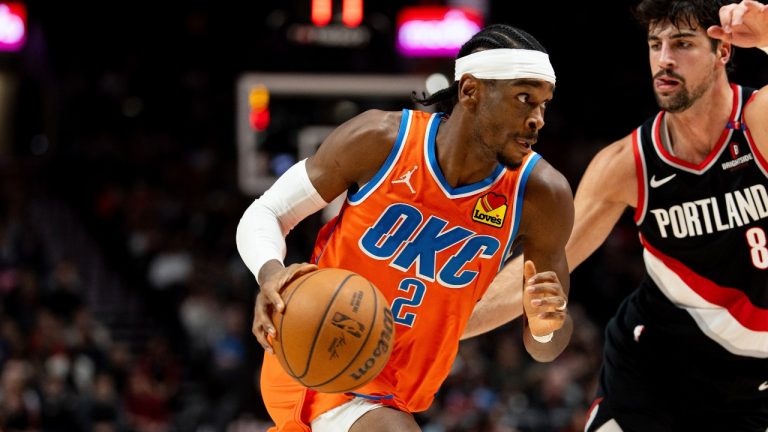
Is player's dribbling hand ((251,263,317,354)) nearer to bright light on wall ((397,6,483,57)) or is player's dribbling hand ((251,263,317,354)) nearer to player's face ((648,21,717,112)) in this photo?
player's face ((648,21,717,112))

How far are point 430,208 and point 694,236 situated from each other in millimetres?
1237

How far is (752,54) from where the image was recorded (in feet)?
55.7

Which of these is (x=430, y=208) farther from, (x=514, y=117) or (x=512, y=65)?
(x=512, y=65)

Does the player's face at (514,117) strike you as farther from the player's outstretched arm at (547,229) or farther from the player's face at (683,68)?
the player's face at (683,68)

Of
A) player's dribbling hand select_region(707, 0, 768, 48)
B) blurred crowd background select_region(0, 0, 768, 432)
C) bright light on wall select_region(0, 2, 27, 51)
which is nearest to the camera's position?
player's dribbling hand select_region(707, 0, 768, 48)

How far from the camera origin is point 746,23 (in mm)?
3938

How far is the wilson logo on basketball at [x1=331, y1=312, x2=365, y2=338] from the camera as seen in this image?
3641 millimetres

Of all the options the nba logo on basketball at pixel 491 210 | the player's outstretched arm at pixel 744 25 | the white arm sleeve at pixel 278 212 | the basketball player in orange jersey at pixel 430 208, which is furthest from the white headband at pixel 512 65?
the white arm sleeve at pixel 278 212

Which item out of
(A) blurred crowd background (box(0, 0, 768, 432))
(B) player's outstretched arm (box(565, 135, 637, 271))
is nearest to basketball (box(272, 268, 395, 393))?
(B) player's outstretched arm (box(565, 135, 637, 271))

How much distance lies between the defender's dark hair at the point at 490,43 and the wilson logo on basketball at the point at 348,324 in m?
1.09

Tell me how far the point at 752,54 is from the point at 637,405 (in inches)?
532

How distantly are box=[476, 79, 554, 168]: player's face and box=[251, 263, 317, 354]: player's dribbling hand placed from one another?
2.76 feet

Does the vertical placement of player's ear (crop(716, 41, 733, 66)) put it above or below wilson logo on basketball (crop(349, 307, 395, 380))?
above

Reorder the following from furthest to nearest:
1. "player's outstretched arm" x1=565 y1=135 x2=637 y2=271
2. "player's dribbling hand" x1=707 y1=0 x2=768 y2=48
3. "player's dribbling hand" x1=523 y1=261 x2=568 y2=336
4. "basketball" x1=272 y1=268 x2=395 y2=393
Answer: "player's outstretched arm" x1=565 y1=135 x2=637 y2=271, "player's dribbling hand" x1=707 y1=0 x2=768 y2=48, "player's dribbling hand" x1=523 y1=261 x2=568 y2=336, "basketball" x1=272 y1=268 x2=395 y2=393
